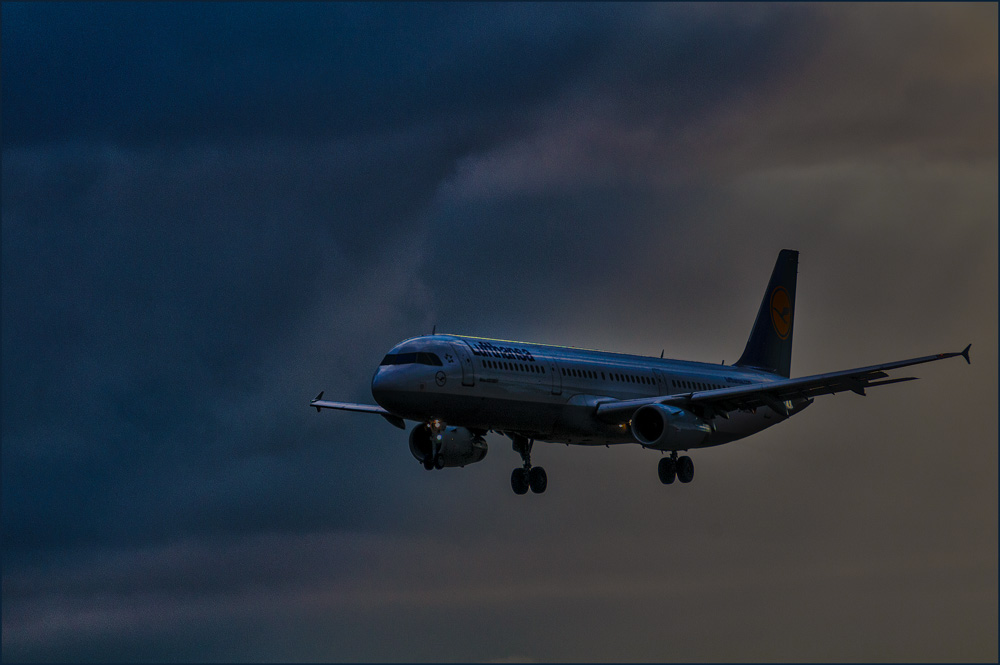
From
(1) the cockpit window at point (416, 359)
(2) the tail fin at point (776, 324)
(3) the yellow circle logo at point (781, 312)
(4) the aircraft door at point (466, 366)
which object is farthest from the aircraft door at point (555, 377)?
(3) the yellow circle logo at point (781, 312)

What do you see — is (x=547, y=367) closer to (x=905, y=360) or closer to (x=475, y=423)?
(x=475, y=423)

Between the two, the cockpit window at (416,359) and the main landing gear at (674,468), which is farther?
the main landing gear at (674,468)

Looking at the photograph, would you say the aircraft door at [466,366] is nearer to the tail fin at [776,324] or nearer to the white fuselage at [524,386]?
the white fuselage at [524,386]

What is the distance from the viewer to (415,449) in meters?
65.0

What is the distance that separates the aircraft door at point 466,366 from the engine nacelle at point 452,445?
6.06m

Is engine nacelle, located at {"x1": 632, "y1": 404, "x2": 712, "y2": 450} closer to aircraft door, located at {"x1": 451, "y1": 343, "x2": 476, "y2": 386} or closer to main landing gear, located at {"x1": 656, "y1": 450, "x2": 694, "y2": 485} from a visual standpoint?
main landing gear, located at {"x1": 656, "y1": 450, "x2": 694, "y2": 485}

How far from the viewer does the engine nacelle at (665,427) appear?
6234 cm

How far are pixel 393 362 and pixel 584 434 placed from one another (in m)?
11.2

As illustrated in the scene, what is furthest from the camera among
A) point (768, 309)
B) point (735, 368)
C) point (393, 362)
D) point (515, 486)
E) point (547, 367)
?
point (768, 309)

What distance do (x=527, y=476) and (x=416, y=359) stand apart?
12747 millimetres

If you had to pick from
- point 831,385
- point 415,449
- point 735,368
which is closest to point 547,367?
point 415,449

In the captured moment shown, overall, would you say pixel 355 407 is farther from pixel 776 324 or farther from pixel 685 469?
pixel 776 324

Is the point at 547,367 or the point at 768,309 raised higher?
the point at 768,309

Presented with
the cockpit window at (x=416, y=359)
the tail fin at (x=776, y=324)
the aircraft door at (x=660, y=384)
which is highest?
the tail fin at (x=776, y=324)
